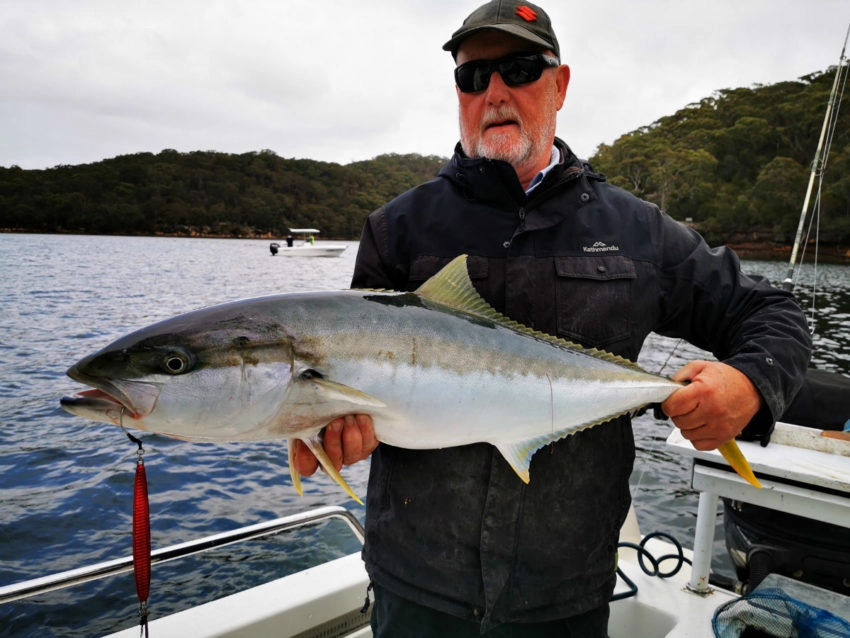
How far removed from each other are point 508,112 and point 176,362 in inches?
69.0

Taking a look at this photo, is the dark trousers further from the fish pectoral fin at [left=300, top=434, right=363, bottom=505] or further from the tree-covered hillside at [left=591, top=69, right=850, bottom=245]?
the tree-covered hillside at [left=591, top=69, right=850, bottom=245]

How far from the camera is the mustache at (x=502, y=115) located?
2.55 meters

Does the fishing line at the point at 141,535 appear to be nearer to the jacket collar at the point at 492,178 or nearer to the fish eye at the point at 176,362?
the fish eye at the point at 176,362

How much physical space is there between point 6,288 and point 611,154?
88504 mm

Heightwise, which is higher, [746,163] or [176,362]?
[746,163]

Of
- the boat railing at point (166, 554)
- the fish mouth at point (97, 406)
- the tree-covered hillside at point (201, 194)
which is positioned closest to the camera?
the fish mouth at point (97, 406)

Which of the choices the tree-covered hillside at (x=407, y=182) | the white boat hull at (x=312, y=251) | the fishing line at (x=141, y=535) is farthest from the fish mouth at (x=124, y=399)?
the tree-covered hillside at (x=407, y=182)

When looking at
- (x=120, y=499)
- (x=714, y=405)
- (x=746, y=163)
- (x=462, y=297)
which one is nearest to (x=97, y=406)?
(x=462, y=297)

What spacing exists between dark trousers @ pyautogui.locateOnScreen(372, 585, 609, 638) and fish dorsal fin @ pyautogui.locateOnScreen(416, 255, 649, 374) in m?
1.07

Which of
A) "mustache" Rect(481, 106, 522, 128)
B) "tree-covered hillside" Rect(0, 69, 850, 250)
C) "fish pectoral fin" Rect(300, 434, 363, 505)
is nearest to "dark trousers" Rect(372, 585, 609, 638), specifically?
"fish pectoral fin" Rect(300, 434, 363, 505)

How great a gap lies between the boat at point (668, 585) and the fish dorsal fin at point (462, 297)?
153cm

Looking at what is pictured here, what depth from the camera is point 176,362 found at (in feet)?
6.16

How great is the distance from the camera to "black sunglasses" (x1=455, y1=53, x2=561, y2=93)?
2510mm

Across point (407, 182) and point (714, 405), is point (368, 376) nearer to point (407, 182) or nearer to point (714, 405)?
point (714, 405)
